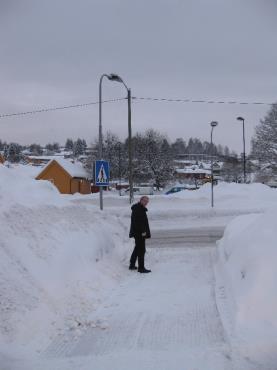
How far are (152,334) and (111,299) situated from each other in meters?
2.01

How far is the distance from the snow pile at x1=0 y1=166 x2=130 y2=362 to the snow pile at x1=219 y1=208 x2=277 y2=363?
6.79ft

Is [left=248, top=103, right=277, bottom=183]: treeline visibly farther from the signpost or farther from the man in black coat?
the man in black coat

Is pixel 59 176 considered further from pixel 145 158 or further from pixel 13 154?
pixel 13 154

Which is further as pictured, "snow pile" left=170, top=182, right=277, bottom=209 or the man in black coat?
"snow pile" left=170, top=182, right=277, bottom=209

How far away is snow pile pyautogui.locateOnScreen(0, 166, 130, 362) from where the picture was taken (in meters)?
6.70

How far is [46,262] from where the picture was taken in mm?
8586

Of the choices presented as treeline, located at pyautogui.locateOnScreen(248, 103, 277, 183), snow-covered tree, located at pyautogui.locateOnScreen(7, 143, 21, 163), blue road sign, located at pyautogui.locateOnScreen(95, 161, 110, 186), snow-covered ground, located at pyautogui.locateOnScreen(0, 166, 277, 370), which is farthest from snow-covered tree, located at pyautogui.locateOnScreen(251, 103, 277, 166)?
snow-covered tree, located at pyautogui.locateOnScreen(7, 143, 21, 163)

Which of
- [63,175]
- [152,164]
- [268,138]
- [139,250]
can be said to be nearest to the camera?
[139,250]

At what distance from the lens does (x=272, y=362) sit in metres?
5.43

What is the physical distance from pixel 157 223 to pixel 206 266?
15.2 m

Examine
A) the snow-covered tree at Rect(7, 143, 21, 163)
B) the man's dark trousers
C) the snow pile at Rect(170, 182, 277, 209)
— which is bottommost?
the snow pile at Rect(170, 182, 277, 209)

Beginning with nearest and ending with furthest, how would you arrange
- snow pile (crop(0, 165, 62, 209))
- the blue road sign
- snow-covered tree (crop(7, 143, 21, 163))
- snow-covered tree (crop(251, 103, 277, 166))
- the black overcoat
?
1. snow pile (crop(0, 165, 62, 209))
2. the black overcoat
3. the blue road sign
4. snow-covered tree (crop(251, 103, 277, 166))
5. snow-covered tree (crop(7, 143, 21, 163))

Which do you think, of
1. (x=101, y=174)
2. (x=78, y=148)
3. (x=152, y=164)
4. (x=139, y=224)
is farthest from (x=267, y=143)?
(x=78, y=148)

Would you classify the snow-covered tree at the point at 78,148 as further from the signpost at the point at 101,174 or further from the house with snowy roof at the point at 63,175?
the signpost at the point at 101,174
